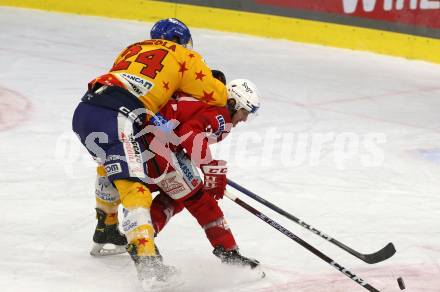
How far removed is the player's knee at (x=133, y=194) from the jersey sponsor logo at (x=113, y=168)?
Result: 0.14 feet

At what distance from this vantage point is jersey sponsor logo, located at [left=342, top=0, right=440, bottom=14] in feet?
29.7

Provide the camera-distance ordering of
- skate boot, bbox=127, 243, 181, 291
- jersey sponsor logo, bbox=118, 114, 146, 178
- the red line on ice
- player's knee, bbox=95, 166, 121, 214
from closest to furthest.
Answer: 1. skate boot, bbox=127, 243, 181, 291
2. jersey sponsor logo, bbox=118, 114, 146, 178
3. player's knee, bbox=95, 166, 121, 214
4. the red line on ice

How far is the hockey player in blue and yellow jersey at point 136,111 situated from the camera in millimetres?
3645

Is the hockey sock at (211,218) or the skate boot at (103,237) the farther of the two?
the skate boot at (103,237)

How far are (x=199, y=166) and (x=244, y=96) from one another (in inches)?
15.9

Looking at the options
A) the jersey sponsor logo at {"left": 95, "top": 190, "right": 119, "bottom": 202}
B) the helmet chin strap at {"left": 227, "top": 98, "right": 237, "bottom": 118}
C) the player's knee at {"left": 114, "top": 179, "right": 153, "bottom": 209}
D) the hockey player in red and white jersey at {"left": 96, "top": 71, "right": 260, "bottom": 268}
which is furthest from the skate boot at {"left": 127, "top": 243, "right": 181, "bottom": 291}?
the helmet chin strap at {"left": 227, "top": 98, "right": 237, "bottom": 118}

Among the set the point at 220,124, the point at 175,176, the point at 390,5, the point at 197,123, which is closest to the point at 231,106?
the point at 220,124

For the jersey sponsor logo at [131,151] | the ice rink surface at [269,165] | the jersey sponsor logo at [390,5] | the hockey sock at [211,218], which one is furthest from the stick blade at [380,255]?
the jersey sponsor logo at [390,5]

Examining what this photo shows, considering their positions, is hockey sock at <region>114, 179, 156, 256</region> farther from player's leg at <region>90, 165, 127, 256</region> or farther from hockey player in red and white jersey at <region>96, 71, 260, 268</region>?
player's leg at <region>90, 165, 127, 256</region>

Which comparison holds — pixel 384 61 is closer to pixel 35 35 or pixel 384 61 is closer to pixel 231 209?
pixel 35 35

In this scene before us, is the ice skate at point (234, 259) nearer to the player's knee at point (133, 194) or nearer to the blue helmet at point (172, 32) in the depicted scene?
the player's knee at point (133, 194)

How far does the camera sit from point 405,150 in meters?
6.43

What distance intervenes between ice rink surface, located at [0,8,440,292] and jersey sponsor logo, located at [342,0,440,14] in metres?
0.50

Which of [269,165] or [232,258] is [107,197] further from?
[269,165]
